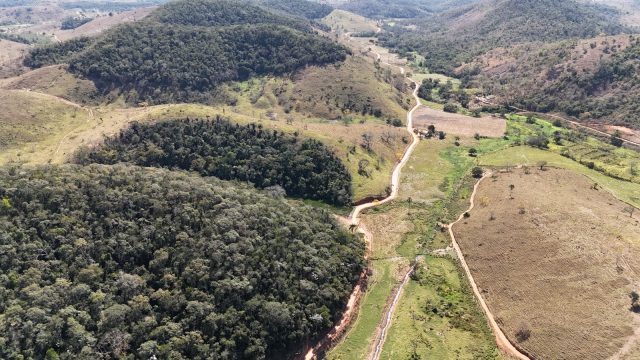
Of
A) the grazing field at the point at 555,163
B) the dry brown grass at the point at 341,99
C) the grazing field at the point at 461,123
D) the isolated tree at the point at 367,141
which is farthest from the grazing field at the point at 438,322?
the dry brown grass at the point at 341,99

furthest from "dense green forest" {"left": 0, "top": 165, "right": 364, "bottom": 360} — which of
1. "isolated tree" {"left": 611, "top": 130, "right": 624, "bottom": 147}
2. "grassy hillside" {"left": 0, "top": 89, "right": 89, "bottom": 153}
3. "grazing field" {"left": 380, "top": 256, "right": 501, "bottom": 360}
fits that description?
"isolated tree" {"left": 611, "top": 130, "right": 624, "bottom": 147}

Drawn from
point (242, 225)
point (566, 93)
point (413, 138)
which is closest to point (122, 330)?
point (242, 225)

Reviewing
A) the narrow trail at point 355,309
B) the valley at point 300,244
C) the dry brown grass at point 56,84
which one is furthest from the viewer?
the dry brown grass at point 56,84

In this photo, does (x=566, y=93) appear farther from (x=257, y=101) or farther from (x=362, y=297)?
(x=362, y=297)

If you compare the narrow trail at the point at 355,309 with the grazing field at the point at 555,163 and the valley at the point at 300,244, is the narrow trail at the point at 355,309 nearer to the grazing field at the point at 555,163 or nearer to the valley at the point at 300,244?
the valley at the point at 300,244

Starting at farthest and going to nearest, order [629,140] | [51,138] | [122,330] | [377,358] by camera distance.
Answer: [629,140], [51,138], [377,358], [122,330]
